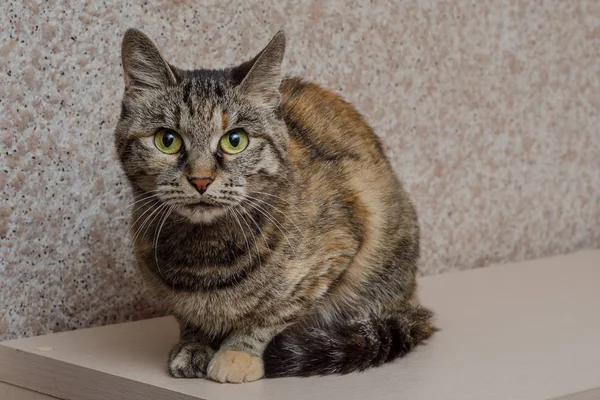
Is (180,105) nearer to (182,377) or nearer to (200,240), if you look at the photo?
(200,240)

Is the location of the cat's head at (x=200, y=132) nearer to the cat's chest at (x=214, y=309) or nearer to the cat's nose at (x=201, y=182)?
the cat's nose at (x=201, y=182)

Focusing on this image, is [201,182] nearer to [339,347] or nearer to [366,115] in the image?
[339,347]

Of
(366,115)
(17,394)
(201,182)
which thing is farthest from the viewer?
(366,115)

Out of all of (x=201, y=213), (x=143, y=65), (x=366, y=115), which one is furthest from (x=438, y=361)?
(x=366, y=115)

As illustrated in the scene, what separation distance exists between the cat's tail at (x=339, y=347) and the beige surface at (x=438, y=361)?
0.7 inches

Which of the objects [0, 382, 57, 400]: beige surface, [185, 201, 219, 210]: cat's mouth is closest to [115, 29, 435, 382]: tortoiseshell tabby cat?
[185, 201, 219, 210]: cat's mouth

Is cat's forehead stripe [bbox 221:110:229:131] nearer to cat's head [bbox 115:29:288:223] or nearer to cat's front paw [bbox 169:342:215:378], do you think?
cat's head [bbox 115:29:288:223]

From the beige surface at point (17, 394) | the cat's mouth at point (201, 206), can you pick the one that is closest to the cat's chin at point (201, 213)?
the cat's mouth at point (201, 206)

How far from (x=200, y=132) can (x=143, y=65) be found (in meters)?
0.13

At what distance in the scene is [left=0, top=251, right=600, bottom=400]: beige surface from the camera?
1113 millimetres

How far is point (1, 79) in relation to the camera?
139 cm

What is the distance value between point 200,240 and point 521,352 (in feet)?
1.65

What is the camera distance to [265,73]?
1213 mm

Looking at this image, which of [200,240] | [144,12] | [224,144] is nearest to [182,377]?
[200,240]
